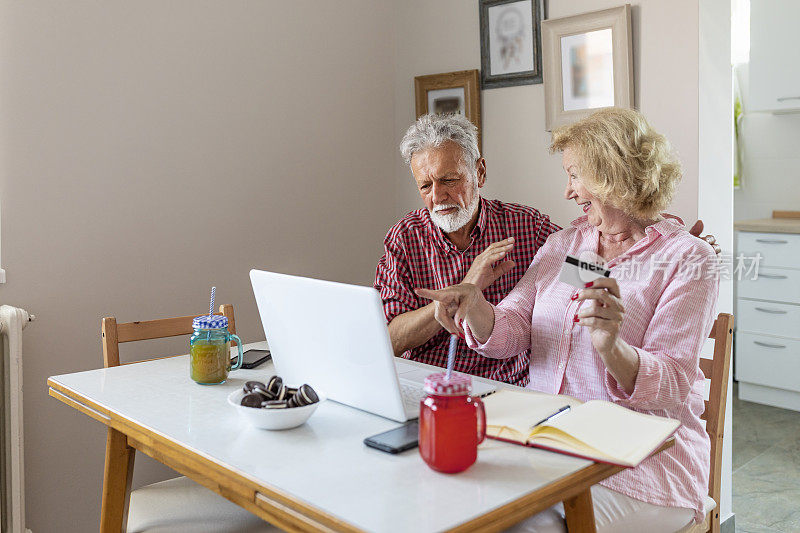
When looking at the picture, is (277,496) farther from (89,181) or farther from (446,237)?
(89,181)

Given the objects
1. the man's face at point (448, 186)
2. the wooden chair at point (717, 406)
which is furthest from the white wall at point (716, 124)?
the man's face at point (448, 186)

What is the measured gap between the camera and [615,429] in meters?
1.26

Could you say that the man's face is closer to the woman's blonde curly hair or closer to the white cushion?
the woman's blonde curly hair

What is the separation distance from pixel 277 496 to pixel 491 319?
857 mm

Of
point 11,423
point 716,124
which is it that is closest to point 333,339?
point 11,423

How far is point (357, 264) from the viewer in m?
3.09

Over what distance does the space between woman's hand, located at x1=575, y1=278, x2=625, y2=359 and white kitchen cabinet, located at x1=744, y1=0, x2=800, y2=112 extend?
9.71 ft

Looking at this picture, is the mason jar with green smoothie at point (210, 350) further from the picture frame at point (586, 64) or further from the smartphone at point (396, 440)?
the picture frame at point (586, 64)

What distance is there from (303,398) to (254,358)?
547 mm

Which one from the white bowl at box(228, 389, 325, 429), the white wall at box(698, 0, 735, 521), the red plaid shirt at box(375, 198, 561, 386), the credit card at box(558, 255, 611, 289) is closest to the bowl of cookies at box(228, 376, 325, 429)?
the white bowl at box(228, 389, 325, 429)

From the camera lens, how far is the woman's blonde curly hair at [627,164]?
5.70 feet

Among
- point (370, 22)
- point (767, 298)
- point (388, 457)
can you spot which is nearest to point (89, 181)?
point (370, 22)

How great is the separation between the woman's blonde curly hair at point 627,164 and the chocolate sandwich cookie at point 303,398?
0.83 meters

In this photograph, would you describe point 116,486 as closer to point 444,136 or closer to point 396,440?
point 396,440
